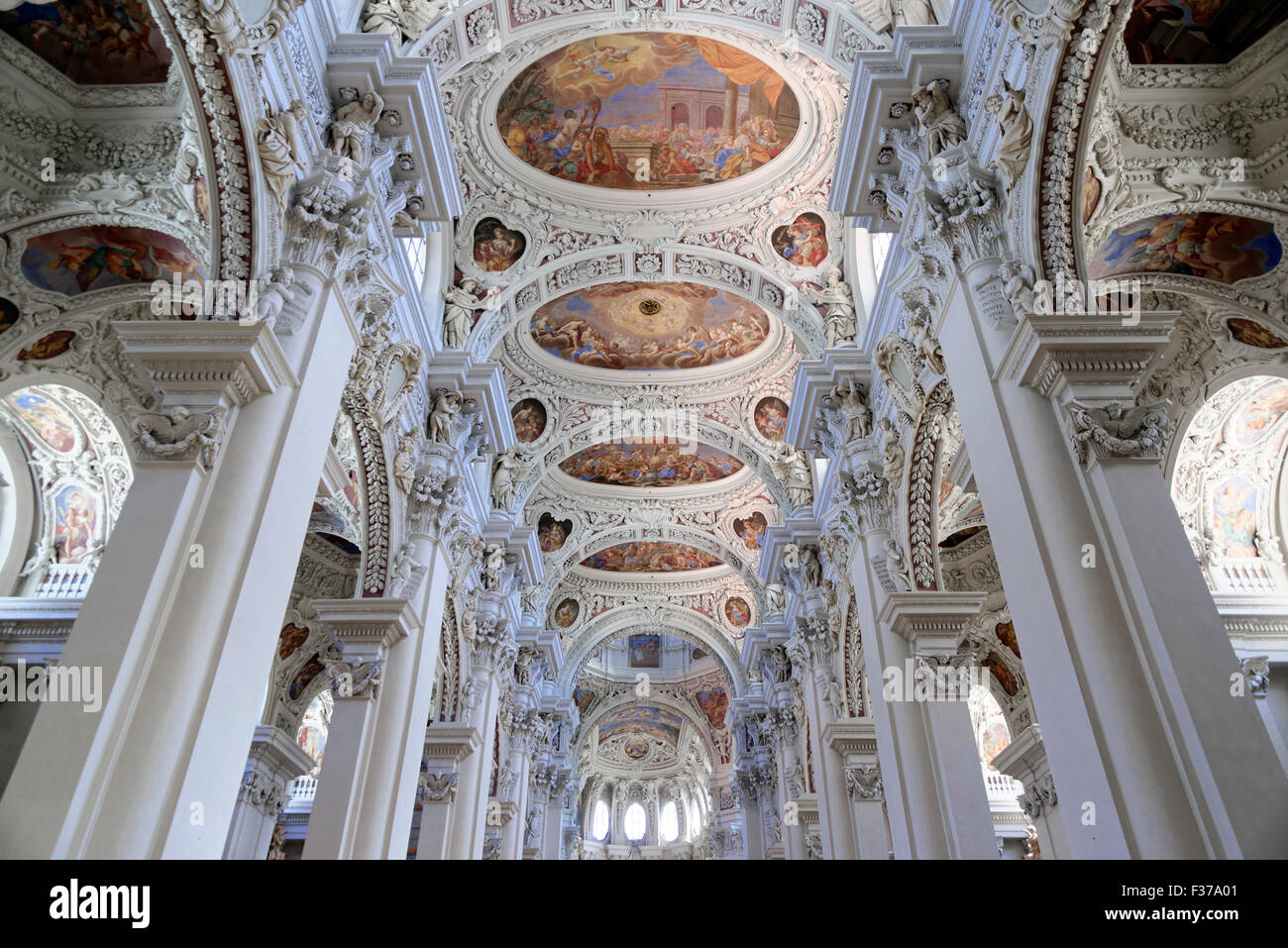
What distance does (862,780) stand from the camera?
49.4ft

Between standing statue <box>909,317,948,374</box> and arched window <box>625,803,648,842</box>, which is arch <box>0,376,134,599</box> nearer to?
standing statue <box>909,317,948,374</box>

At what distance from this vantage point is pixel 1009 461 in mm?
6879

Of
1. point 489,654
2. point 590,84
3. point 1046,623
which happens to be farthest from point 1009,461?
point 489,654

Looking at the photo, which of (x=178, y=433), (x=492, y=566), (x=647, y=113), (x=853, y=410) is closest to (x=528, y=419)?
(x=492, y=566)

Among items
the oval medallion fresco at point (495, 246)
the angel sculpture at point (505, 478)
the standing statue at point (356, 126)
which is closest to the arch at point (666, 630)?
the angel sculpture at point (505, 478)

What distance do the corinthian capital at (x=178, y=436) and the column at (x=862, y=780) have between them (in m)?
11.8

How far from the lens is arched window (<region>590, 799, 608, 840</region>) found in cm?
4447

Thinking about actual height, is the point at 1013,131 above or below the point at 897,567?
above

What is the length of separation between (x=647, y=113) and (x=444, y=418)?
577cm

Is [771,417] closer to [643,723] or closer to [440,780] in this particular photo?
[440,780]

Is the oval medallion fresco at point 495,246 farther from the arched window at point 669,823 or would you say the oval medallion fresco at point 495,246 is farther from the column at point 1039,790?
the arched window at point 669,823
